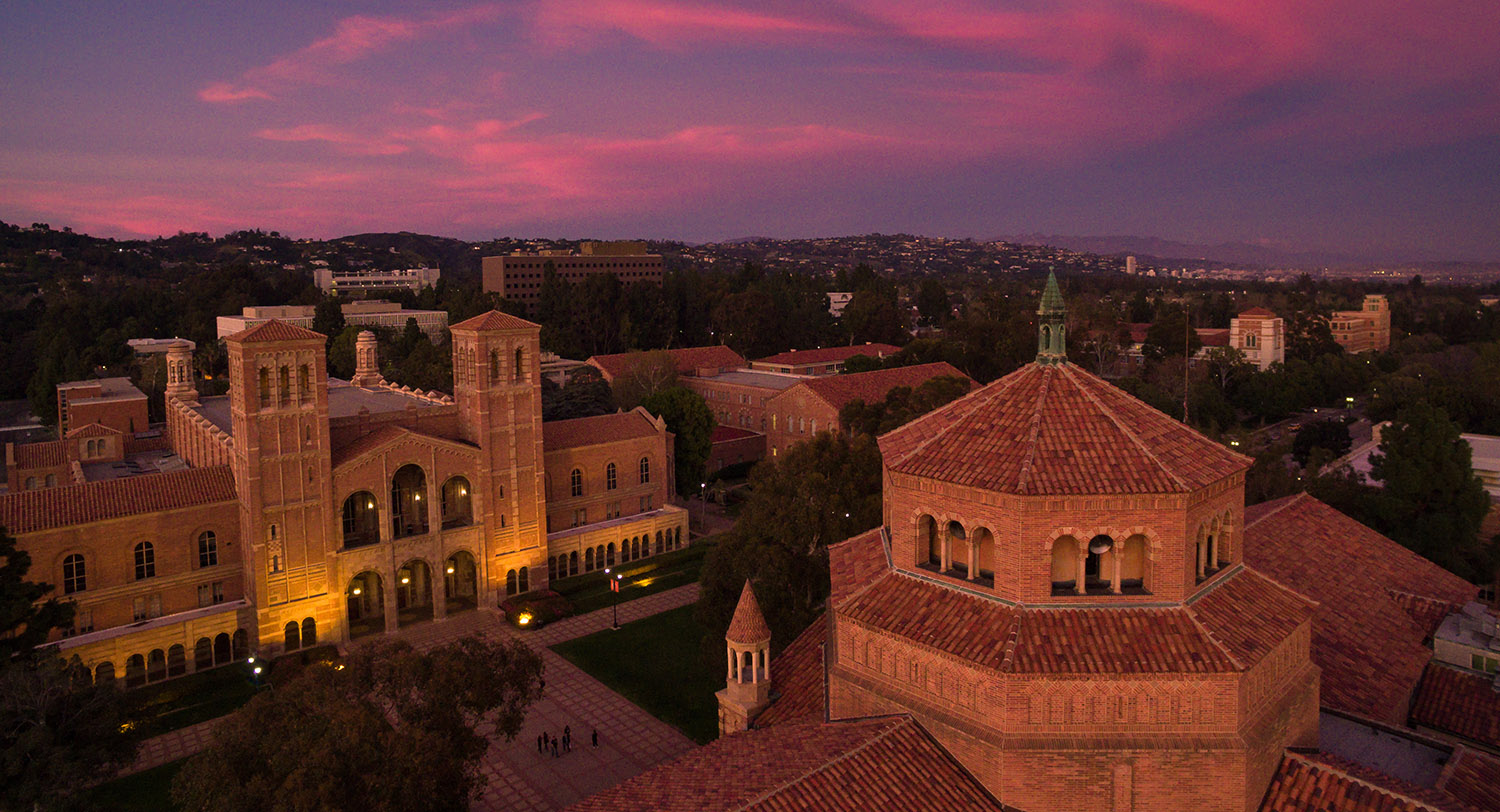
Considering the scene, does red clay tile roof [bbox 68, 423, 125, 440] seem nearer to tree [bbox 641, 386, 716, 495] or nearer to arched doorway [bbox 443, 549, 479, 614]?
arched doorway [bbox 443, 549, 479, 614]

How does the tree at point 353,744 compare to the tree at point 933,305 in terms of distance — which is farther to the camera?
the tree at point 933,305

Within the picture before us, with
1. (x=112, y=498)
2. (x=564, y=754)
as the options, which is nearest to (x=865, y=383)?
(x=564, y=754)

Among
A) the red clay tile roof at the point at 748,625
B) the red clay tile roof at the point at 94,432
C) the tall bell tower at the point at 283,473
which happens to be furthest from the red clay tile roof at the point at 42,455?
the red clay tile roof at the point at 748,625

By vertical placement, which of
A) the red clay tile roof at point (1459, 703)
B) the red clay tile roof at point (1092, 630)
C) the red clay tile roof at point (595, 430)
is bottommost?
the red clay tile roof at point (1459, 703)

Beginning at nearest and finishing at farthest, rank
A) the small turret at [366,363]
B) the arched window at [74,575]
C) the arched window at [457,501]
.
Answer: the arched window at [74,575] < the arched window at [457,501] < the small turret at [366,363]

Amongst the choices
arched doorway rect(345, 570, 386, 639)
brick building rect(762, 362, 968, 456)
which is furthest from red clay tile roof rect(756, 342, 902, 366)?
arched doorway rect(345, 570, 386, 639)

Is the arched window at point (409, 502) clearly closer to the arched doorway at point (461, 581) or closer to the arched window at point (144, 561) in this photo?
the arched doorway at point (461, 581)

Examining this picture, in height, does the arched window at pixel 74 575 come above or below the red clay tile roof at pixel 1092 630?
below

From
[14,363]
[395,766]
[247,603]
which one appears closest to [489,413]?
[247,603]

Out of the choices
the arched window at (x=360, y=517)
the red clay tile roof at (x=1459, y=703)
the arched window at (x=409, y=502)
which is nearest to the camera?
the red clay tile roof at (x=1459, y=703)
